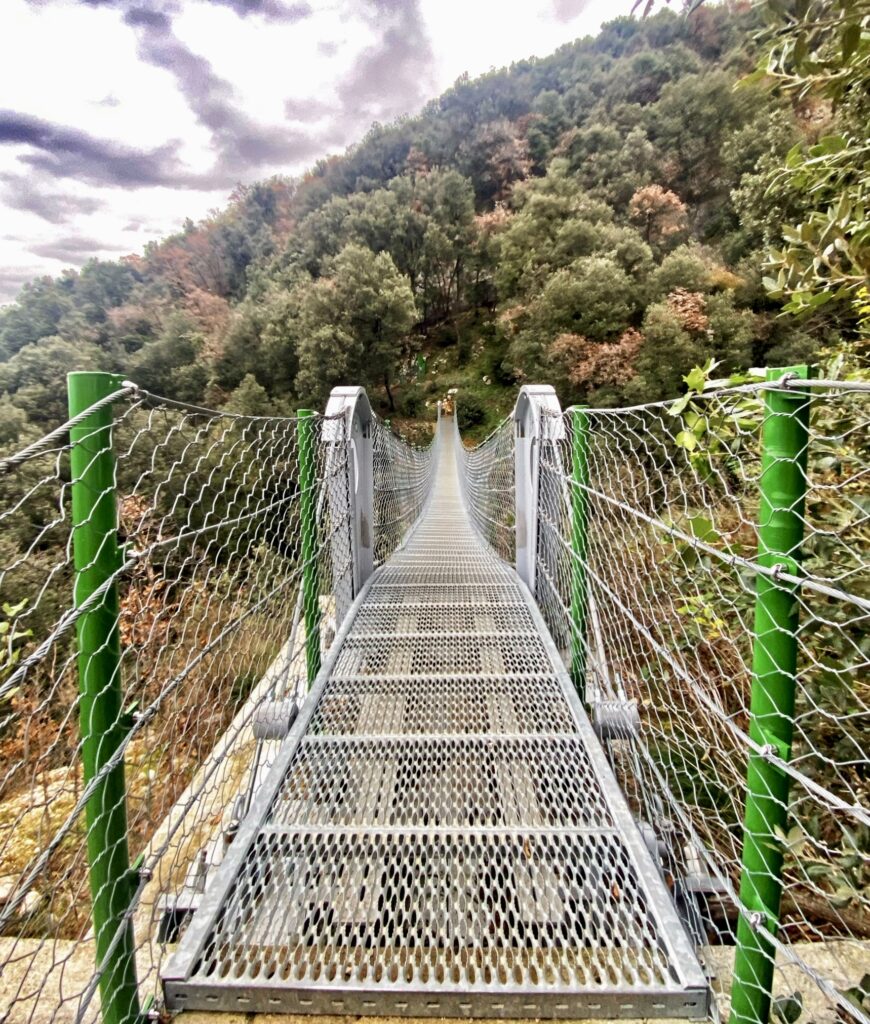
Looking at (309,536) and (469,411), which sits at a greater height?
(469,411)

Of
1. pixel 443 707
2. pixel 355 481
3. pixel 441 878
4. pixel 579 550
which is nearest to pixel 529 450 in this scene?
pixel 355 481

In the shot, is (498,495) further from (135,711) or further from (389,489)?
(135,711)

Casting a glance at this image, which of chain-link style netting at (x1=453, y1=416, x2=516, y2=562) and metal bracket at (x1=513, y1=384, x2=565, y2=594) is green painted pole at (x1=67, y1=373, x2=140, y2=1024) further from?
chain-link style netting at (x1=453, y1=416, x2=516, y2=562)

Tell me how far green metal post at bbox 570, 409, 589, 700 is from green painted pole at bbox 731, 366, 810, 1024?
0.79 m

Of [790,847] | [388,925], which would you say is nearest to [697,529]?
[790,847]

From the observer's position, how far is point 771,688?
617 mm

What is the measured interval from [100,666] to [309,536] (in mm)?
877

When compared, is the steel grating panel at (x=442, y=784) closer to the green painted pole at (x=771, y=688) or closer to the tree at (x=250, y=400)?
the green painted pole at (x=771, y=688)

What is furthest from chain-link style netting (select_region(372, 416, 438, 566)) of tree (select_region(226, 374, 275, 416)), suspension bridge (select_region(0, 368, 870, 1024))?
tree (select_region(226, 374, 275, 416))

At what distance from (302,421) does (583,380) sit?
9.78 meters

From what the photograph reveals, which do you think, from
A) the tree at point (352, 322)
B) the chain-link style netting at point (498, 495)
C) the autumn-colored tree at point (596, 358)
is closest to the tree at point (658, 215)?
the autumn-colored tree at point (596, 358)

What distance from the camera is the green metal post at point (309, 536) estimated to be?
1466 mm

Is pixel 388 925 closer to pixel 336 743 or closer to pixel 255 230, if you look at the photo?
pixel 336 743

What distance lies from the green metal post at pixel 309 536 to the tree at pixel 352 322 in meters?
11.6
